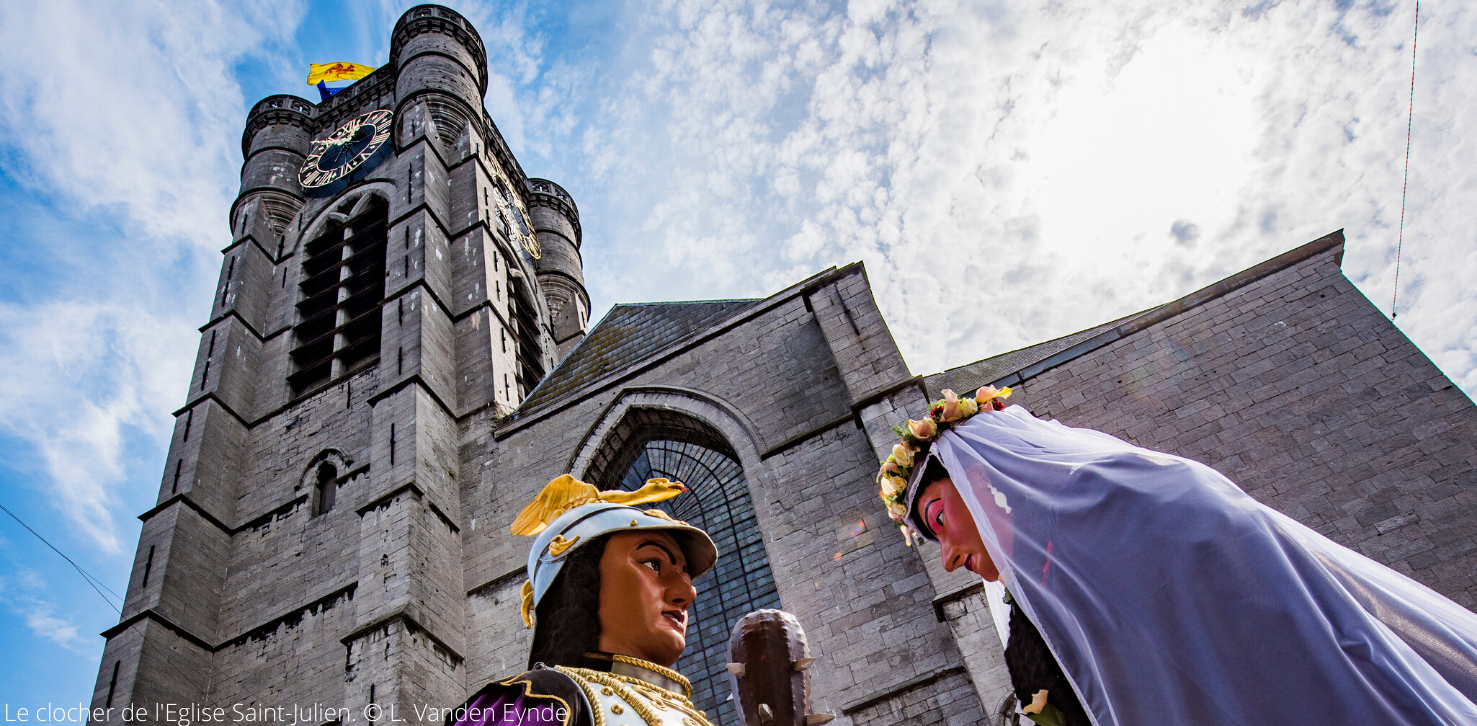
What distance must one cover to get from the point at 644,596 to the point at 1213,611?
133cm

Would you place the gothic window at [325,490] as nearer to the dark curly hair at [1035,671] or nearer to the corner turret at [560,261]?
the corner turret at [560,261]

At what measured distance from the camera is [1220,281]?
7.64m

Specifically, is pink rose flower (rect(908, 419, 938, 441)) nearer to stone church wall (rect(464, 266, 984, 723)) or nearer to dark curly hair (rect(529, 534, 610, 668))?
dark curly hair (rect(529, 534, 610, 668))

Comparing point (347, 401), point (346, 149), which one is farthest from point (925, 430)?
point (346, 149)

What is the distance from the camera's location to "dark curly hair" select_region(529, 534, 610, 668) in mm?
2023

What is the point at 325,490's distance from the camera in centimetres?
1126

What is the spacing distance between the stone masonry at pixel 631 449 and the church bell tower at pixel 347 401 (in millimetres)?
47

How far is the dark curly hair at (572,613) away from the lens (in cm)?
202

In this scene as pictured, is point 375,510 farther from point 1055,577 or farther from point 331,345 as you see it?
point 1055,577

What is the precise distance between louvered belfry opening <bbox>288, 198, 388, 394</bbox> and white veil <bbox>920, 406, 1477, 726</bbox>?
12.5 m

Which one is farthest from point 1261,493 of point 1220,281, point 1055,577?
point 1055,577

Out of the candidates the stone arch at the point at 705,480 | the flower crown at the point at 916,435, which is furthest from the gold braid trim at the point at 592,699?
the stone arch at the point at 705,480

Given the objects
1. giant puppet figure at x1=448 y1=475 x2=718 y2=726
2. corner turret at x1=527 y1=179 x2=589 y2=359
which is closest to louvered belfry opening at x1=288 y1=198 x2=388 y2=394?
corner turret at x1=527 y1=179 x2=589 y2=359

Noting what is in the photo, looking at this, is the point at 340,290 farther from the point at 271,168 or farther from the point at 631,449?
the point at 631,449
